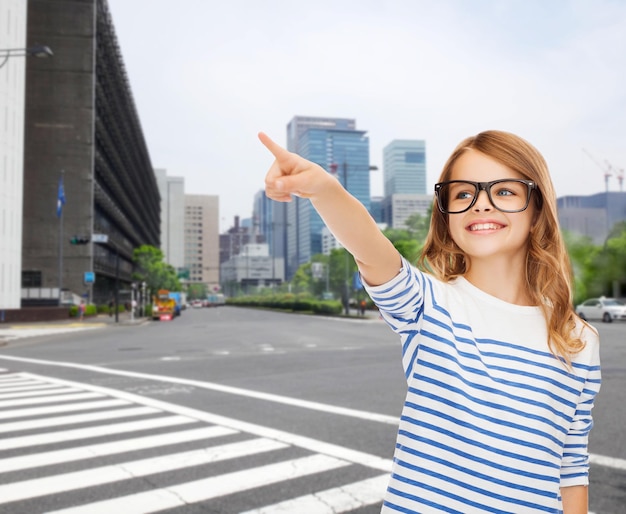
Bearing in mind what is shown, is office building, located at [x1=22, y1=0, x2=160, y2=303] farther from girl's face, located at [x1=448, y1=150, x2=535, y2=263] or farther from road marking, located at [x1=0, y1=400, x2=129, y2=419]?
girl's face, located at [x1=448, y1=150, x2=535, y2=263]

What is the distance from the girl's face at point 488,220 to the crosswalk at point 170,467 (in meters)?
3.36

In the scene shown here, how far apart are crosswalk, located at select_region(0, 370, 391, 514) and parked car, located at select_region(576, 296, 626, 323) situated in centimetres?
3267

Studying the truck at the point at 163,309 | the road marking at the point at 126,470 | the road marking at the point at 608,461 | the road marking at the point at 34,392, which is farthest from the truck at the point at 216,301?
the road marking at the point at 608,461

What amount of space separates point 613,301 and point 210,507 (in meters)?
37.5

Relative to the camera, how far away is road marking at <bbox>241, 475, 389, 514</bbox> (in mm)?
4488

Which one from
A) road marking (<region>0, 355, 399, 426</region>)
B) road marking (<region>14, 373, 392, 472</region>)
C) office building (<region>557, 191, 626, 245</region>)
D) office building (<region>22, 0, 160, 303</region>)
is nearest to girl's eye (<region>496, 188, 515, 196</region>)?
road marking (<region>14, 373, 392, 472</region>)

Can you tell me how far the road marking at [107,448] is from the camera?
232 inches

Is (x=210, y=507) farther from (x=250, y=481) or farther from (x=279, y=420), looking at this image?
(x=279, y=420)

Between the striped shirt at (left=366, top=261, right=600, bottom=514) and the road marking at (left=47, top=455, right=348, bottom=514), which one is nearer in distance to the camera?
the striped shirt at (left=366, top=261, right=600, bottom=514)

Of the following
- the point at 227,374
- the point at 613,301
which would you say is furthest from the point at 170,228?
the point at 227,374

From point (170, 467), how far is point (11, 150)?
4120 cm

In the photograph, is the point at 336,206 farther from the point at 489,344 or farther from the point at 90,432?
the point at 90,432

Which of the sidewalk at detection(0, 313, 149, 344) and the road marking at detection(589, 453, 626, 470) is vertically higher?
the road marking at detection(589, 453, 626, 470)

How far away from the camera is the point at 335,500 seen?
4.70 m
